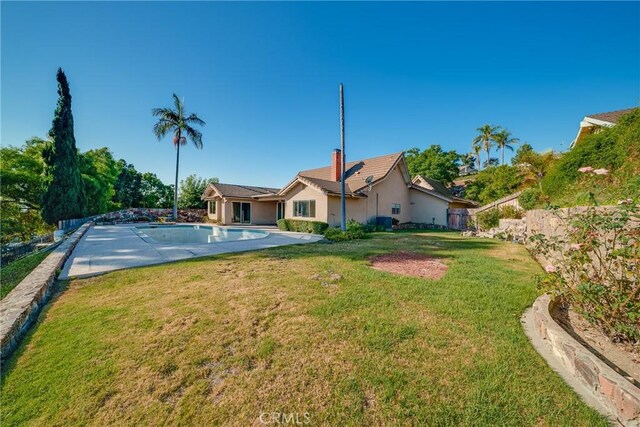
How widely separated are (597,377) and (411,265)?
4604 millimetres

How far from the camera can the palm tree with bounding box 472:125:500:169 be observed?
4530cm

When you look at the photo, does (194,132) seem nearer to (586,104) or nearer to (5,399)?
(5,399)

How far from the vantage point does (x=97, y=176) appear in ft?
93.0

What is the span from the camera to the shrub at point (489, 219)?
615 inches

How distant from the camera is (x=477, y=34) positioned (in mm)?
11383

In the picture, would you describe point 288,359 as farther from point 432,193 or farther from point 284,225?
point 432,193

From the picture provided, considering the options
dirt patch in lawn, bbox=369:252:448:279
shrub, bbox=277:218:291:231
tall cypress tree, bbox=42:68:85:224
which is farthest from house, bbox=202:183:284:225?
dirt patch in lawn, bbox=369:252:448:279

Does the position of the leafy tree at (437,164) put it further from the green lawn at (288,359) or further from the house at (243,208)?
the green lawn at (288,359)

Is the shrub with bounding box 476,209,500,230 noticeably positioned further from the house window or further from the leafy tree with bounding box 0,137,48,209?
the leafy tree with bounding box 0,137,48,209

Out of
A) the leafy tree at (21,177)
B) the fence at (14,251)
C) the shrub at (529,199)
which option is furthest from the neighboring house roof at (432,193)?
the leafy tree at (21,177)

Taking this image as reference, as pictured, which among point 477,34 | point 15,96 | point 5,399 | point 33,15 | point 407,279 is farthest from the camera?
point 15,96

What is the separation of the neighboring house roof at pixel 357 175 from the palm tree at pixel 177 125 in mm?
14241

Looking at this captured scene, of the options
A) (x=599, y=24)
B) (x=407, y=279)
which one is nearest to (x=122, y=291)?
(x=407, y=279)

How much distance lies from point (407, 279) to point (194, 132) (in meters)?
28.9
